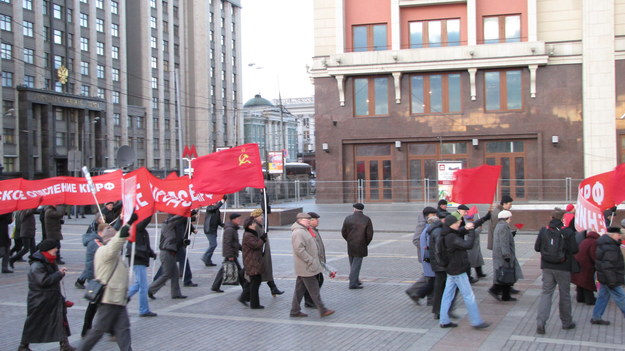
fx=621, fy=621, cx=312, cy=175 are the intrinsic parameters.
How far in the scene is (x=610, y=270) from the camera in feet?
28.5

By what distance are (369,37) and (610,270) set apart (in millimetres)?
28119

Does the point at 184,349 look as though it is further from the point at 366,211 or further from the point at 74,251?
the point at 366,211

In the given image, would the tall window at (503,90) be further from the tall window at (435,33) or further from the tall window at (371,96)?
the tall window at (371,96)

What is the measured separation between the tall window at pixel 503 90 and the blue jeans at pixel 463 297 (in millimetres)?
26486

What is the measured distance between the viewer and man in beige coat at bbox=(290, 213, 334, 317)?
32.3 feet

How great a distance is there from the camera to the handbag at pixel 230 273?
449 inches

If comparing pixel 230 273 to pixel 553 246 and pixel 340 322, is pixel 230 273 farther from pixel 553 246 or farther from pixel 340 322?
pixel 553 246

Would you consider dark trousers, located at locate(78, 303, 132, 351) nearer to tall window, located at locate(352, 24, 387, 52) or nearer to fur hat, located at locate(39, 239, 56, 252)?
fur hat, located at locate(39, 239, 56, 252)

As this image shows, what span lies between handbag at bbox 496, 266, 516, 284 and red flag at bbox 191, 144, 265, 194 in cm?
494

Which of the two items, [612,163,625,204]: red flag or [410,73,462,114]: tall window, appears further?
[410,73,462,114]: tall window

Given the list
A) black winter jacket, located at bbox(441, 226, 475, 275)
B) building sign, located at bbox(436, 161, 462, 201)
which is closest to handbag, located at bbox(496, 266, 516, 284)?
black winter jacket, located at bbox(441, 226, 475, 275)

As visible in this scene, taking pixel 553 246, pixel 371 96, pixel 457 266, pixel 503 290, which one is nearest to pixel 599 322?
pixel 553 246

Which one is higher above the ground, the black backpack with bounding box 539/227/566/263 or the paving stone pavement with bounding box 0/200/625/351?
the black backpack with bounding box 539/227/566/263

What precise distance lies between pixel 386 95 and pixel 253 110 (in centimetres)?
7674
